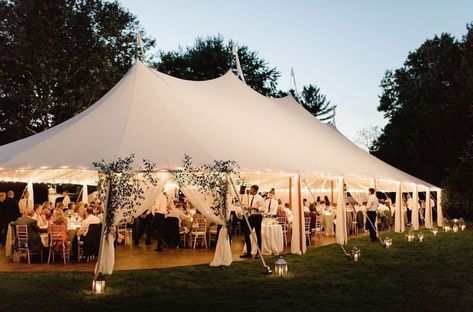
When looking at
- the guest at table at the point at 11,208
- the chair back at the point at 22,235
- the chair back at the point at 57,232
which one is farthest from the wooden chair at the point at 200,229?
the guest at table at the point at 11,208

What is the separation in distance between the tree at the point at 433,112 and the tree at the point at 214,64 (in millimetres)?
8032

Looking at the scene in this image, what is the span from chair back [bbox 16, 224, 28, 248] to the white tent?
3.71 feet

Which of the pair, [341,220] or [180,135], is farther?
[341,220]

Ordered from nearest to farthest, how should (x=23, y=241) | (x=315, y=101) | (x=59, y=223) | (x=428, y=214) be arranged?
(x=23, y=241) < (x=59, y=223) < (x=428, y=214) < (x=315, y=101)

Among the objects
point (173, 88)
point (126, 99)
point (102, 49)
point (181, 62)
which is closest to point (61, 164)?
point (126, 99)

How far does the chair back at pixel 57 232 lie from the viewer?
9.78m

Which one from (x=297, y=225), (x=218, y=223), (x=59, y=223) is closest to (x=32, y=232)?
(x=59, y=223)

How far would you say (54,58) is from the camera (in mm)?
20047

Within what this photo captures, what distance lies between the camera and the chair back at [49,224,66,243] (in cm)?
978

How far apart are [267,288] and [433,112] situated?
22.7 meters

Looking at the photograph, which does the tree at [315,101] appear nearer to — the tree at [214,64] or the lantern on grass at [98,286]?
the tree at [214,64]

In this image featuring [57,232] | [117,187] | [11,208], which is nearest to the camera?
[117,187]

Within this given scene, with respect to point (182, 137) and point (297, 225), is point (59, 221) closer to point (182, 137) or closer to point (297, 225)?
point (182, 137)

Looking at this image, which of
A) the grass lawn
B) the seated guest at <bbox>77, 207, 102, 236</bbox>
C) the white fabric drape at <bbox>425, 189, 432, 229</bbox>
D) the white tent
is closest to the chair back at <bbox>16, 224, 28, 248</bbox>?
the seated guest at <bbox>77, 207, 102, 236</bbox>
